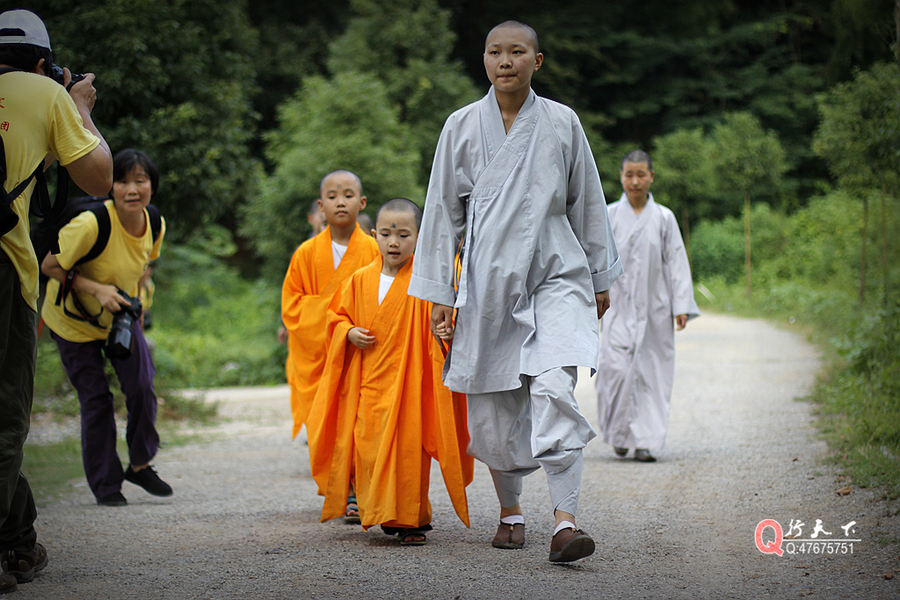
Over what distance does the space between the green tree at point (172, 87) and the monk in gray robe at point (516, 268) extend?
16.7 ft

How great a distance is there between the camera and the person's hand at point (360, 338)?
3.87m

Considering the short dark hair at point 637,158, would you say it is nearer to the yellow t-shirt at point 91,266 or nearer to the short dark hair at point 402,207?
the short dark hair at point 402,207

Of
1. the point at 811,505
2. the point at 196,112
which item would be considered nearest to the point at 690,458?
the point at 811,505

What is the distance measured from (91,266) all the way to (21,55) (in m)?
1.88

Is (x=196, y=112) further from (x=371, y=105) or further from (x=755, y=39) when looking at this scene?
(x=755, y=39)

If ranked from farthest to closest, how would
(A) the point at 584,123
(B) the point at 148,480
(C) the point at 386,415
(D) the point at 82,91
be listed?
(A) the point at 584,123
(B) the point at 148,480
(C) the point at 386,415
(D) the point at 82,91

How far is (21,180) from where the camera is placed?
3049 mm

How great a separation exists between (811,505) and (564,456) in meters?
1.46

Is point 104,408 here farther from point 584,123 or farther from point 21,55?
point 584,123

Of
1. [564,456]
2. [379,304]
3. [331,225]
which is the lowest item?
[564,456]

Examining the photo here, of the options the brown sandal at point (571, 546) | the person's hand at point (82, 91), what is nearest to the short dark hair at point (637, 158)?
the brown sandal at point (571, 546)

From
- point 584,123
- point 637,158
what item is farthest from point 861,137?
point 584,123

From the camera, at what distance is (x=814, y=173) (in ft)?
105

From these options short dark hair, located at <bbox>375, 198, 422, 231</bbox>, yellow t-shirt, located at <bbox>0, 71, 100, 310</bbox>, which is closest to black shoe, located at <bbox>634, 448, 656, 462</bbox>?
short dark hair, located at <bbox>375, 198, 422, 231</bbox>
